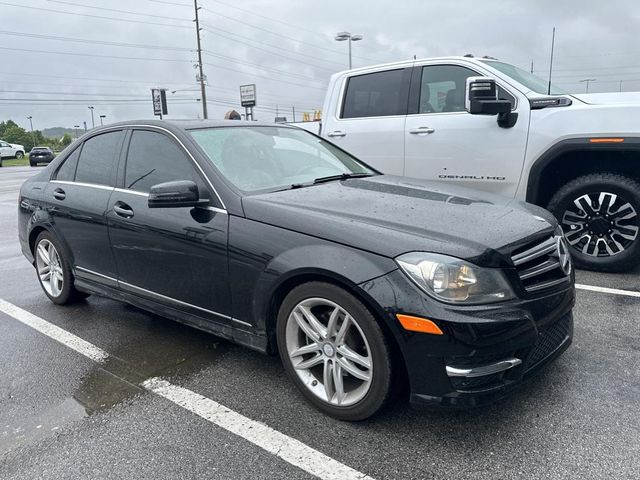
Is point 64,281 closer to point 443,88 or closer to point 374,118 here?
point 374,118

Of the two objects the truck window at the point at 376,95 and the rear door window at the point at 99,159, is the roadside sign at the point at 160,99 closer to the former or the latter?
the truck window at the point at 376,95

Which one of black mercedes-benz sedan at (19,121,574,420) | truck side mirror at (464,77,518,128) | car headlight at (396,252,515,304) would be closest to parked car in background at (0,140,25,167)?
black mercedes-benz sedan at (19,121,574,420)

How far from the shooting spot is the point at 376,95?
5.91m

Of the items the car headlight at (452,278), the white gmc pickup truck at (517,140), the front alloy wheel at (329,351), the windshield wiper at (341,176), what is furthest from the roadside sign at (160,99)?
the car headlight at (452,278)

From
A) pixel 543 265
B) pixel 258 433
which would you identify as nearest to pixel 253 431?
pixel 258 433

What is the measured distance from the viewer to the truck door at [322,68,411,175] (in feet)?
18.7

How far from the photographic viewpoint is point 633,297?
424cm

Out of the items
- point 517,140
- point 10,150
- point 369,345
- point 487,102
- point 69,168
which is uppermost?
point 487,102

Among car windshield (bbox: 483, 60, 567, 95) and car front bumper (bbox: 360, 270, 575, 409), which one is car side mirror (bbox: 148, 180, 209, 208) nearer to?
car front bumper (bbox: 360, 270, 575, 409)

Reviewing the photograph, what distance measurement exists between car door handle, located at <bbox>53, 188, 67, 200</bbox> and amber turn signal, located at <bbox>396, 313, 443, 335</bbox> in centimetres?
314

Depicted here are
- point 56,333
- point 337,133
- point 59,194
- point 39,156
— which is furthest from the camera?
point 39,156

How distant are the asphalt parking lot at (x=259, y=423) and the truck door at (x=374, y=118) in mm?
Answer: 2829

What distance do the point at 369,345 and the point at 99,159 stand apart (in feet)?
9.13

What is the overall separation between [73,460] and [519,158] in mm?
4371
